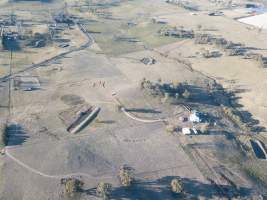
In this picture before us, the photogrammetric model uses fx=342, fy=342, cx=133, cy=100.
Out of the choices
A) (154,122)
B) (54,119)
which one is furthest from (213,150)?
(54,119)

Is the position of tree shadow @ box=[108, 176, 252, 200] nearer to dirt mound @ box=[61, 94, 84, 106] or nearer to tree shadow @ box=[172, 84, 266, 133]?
tree shadow @ box=[172, 84, 266, 133]

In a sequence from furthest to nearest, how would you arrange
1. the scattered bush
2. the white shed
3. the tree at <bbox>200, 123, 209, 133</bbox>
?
1. the white shed
2. the tree at <bbox>200, 123, 209, 133</bbox>
3. the scattered bush

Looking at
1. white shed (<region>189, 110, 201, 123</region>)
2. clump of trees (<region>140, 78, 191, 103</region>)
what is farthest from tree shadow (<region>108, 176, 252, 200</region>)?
clump of trees (<region>140, 78, 191, 103</region>)

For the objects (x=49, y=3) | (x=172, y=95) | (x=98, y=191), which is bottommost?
(x=98, y=191)

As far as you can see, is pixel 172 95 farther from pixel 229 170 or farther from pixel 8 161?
pixel 8 161

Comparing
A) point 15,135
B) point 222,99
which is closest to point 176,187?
point 15,135

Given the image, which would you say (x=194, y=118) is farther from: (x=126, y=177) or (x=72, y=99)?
(x=72, y=99)

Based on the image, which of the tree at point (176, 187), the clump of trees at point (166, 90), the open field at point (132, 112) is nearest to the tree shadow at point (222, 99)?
the open field at point (132, 112)

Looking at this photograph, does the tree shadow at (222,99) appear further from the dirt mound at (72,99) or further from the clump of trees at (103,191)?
the clump of trees at (103,191)
